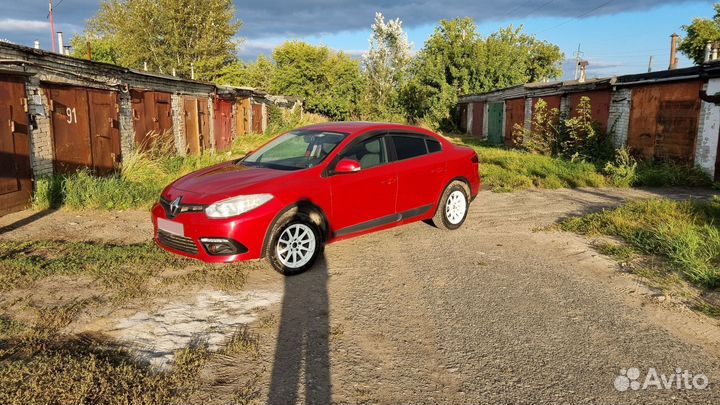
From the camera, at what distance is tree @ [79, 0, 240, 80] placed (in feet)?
135

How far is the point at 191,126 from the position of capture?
16625mm

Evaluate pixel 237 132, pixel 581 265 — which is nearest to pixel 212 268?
pixel 581 265

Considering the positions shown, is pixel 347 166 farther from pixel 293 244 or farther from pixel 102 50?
→ pixel 102 50

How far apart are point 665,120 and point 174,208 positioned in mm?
13519

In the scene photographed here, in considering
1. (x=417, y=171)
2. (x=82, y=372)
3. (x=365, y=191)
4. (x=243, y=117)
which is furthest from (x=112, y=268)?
(x=243, y=117)

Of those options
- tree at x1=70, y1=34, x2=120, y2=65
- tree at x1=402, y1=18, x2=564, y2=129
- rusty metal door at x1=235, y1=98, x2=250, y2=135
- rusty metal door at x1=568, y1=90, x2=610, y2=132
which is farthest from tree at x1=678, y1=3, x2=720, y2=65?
tree at x1=70, y1=34, x2=120, y2=65

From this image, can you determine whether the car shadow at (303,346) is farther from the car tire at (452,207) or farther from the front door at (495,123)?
the front door at (495,123)

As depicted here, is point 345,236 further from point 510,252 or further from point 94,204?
point 94,204

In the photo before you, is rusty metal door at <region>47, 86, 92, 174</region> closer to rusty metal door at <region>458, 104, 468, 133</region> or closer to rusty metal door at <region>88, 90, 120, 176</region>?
rusty metal door at <region>88, 90, 120, 176</region>

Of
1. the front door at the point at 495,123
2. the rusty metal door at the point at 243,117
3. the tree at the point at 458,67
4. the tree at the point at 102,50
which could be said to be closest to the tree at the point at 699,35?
the tree at the point at 458,67

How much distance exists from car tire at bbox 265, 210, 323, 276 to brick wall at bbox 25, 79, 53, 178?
623 centimetres

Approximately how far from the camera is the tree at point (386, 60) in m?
46.4

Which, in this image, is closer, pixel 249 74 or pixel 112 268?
pixel 112 268

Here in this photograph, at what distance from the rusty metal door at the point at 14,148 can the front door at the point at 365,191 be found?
19.7ft
